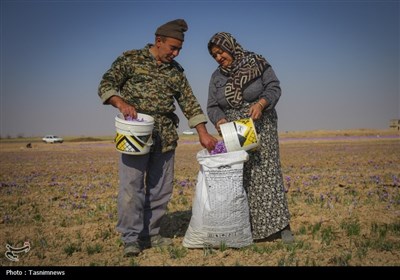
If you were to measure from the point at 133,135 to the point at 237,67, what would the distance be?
4.30ft

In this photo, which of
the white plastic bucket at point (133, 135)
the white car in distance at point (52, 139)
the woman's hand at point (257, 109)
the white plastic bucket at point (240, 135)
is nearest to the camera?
the white plastic bucket at point (133, 135)

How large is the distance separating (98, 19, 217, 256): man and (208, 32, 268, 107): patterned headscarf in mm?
360

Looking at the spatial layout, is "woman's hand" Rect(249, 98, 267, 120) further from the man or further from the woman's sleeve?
the man

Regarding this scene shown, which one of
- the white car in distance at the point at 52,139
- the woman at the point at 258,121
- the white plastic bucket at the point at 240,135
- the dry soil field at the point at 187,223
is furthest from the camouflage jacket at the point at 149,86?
the white car in distance at the point at 52,139

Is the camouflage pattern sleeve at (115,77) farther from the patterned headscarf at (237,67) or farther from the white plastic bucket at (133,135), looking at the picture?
the patterned headscarf at (237,67)

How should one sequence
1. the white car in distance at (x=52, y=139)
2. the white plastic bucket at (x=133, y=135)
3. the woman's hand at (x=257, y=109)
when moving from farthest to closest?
Answer: the white car in distance at (x=52, y=139)
the woman's hand at (x=257, y=109)
the white plastic bucket at (x=133, y=135)

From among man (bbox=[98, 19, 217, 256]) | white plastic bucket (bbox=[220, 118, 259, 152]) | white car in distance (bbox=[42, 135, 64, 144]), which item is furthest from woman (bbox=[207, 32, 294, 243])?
white car in distance (bbox=[42, 135, 64, 144])

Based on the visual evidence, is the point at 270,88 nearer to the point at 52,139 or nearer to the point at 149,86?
the point at 149,86

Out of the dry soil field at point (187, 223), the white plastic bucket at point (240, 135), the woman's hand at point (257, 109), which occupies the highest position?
the woman's hand at point (257, 109)

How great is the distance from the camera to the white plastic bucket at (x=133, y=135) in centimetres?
365

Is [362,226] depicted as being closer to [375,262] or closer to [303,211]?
[303,211]

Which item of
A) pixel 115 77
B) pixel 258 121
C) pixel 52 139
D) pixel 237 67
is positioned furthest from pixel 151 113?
pixel 52 139

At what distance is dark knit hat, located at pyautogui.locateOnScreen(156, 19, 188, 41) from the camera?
3.96 meters

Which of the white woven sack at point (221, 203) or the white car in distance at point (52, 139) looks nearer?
the white woven sack at point (221, 203)
